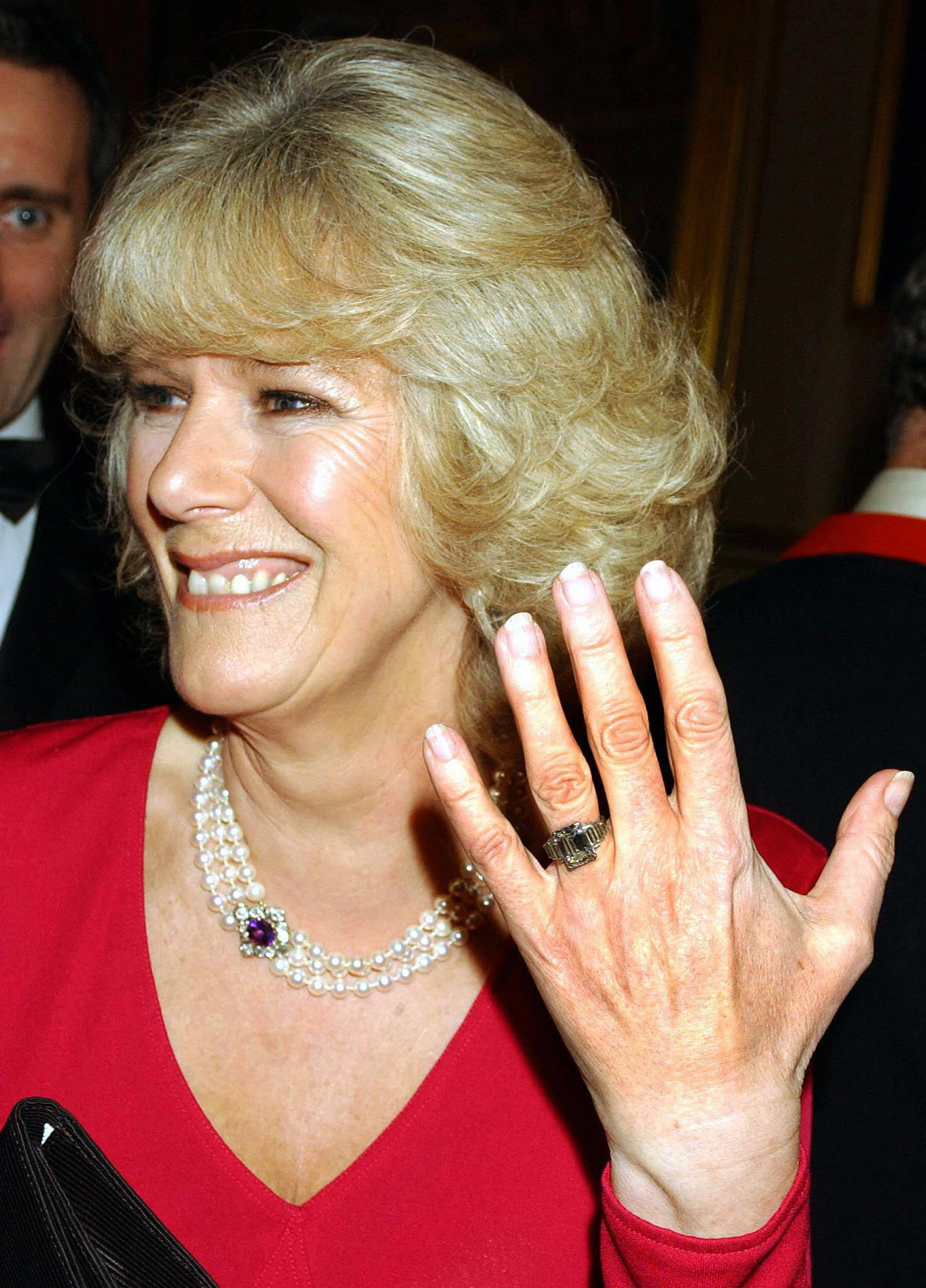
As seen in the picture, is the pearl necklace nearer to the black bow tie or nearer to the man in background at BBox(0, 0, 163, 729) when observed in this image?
the man in background at BBox(0, 0, 163, 729)

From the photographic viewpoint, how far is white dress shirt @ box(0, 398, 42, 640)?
7.52 feet

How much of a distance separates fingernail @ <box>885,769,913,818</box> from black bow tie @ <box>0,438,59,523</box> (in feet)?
5.40

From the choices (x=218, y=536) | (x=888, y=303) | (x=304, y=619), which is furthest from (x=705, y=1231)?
(x=888, y=303)

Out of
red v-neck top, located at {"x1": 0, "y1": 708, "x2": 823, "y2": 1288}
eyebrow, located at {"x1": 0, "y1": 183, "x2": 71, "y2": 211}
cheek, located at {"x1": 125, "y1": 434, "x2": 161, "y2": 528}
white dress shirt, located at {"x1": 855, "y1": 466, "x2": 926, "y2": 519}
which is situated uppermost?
eyebrow, located at {"x1": 0, "y1": 183, "x2": 71, "y2": 211}

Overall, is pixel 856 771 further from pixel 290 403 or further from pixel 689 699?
pixel 290 403

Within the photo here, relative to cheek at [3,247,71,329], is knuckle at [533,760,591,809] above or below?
below

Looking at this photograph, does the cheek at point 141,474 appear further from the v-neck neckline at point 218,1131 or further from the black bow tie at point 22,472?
the black bow tie at point 22,472

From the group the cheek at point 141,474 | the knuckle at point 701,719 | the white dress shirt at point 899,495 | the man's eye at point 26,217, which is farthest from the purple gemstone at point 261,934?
the man's eye at point 26,217

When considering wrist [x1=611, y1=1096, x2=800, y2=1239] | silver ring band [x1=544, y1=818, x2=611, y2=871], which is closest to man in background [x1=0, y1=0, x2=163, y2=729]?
silver ring band [x1=544, y1=818, x2=611, y2=871]

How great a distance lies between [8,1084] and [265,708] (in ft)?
1.79

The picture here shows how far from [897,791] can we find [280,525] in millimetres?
722

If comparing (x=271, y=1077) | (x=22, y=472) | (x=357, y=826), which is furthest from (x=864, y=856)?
(x=22, y=472)

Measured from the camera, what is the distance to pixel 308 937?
5.41 ft

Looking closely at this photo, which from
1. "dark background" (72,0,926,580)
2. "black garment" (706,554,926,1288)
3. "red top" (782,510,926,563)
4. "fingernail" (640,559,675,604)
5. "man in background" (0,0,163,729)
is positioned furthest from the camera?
"dark background" (72,0,926,580)
